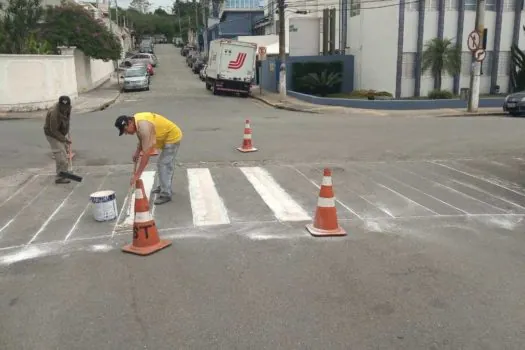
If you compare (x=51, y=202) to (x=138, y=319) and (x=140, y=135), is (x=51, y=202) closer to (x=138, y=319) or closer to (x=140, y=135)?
(x=140, y=135)

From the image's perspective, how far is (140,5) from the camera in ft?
485

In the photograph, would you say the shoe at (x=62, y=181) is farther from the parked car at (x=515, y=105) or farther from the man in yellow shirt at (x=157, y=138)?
the parked car at (x=515, y=105)

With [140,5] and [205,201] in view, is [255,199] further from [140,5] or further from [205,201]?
[140,5]

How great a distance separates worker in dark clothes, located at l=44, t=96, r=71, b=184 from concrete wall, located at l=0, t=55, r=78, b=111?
14.1 metres

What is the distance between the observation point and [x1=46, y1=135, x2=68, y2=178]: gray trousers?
32.0ft

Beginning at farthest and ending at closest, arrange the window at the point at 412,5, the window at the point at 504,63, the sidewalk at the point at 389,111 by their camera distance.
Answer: the window at the point at 504,63 < the window at the point at 412,5 < the sidewalk at the point at 389,111

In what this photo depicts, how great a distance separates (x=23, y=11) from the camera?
24.5m

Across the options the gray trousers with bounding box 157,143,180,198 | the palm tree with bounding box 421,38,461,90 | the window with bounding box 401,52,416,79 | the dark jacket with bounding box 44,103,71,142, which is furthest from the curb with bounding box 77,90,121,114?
the gray trousers with bounding box 157,143,180,198

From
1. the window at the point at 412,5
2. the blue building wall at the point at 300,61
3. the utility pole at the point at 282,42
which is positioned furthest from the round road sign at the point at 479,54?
the utility pole at the point at 282,42

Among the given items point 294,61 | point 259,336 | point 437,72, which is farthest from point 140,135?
point 294,61

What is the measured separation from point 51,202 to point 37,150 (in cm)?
535

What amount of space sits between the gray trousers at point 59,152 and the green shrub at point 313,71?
22204mm

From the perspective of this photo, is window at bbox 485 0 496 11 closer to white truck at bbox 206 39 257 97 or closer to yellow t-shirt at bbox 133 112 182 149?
white truck at bbox 206 39 257 97

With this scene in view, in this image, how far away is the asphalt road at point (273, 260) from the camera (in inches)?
164
